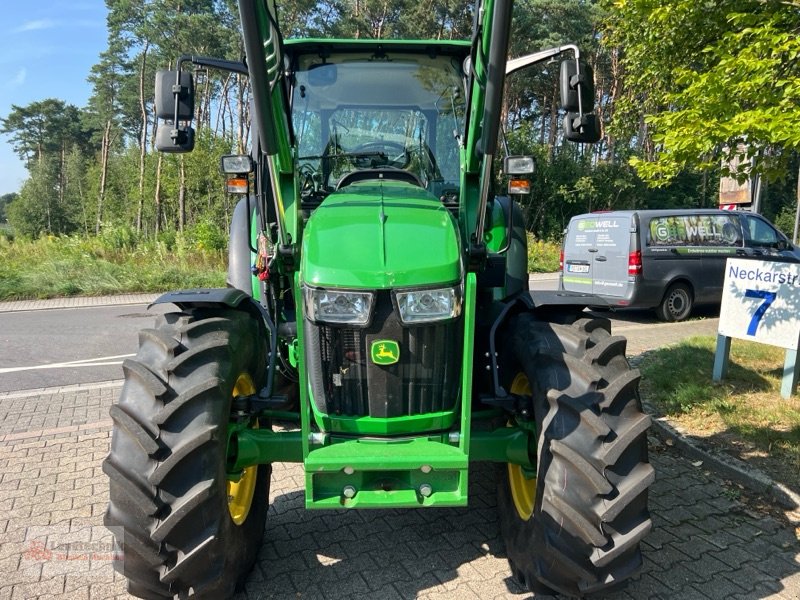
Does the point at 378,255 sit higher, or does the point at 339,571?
the point at 378,255

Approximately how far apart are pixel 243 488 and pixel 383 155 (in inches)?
87.2

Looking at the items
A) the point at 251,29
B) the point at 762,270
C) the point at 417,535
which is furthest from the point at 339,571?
the point at 762,270

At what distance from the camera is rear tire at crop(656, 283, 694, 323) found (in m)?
11.2

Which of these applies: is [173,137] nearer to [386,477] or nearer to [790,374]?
[386,477]

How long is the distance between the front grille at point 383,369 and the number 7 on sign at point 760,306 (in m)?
4.41

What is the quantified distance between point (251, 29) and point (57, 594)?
2.75 m

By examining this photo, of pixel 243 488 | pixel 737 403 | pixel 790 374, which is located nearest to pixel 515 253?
pixel 243 488

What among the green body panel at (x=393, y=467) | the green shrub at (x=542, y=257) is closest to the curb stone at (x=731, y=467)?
the green body panel at (x=393, y=467)

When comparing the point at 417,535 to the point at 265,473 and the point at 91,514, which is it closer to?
the point at 265,473

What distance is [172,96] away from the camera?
3172 mm

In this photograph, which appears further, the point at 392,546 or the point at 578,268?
the point at 578,268

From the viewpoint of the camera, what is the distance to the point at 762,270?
5.99 meters

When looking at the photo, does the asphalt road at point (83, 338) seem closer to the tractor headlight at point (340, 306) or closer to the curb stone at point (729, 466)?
the curb stone at point (729, 466)

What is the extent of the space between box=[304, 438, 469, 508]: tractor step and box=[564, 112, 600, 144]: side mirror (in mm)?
1822
